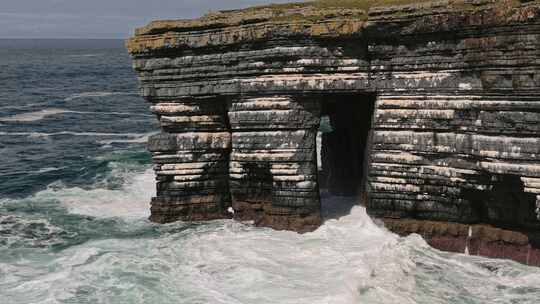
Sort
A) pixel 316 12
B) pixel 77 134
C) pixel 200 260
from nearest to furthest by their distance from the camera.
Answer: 1. pixel 200 260
2. pixel 316 12
3. pixel 77 134

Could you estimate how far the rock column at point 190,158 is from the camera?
20.6 meters

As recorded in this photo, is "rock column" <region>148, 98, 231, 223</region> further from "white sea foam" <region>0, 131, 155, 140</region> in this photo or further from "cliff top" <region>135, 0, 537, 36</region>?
"white sea foam" <region>0, 131, 155, 140</region>

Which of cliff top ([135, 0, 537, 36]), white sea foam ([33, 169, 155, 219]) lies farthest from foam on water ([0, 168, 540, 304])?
cliff top ([135, 0, 537, 36])

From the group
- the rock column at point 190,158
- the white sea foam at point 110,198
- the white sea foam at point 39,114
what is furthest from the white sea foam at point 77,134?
the rock column at point 190,158

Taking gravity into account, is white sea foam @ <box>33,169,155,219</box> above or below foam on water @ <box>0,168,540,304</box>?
above

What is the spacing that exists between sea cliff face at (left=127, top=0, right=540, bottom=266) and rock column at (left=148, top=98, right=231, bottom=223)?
0.13ft

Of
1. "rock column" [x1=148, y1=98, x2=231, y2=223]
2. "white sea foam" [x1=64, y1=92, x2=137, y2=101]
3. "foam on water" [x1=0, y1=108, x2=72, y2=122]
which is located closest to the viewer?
"rock column" [x1=148, y1=98, x2=231, y2=223]

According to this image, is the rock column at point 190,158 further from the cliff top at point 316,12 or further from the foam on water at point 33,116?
the foam on water at point 33,116

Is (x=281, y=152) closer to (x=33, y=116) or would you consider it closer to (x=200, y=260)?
(x=200, y=260)

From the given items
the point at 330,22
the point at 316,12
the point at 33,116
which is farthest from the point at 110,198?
the point at 33,116

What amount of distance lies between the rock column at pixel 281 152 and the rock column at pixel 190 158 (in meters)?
0.83

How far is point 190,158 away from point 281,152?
10.9 feet

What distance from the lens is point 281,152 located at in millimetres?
19297

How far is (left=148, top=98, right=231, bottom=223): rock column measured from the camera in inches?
810
